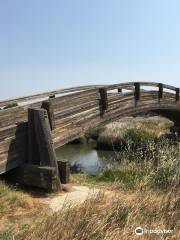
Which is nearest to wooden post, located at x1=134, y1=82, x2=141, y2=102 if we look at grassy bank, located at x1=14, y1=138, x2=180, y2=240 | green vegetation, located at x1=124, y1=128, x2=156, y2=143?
green vegetation, located at x1=124, y1=128, x2=156, y2=143

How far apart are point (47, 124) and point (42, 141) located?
1.41 feet

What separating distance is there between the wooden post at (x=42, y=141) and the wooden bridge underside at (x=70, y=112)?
373 mm

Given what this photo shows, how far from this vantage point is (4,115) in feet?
30.7

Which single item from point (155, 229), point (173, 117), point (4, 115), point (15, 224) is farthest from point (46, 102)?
point (173, 117)

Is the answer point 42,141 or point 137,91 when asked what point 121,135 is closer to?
point 137,91

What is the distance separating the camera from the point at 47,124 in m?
9.52

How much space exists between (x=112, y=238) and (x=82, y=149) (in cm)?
2059

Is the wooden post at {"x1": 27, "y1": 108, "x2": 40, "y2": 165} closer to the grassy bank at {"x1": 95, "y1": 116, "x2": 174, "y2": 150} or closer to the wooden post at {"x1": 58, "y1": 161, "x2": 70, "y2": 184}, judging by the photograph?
the wooden post at {"x1": 58, "y1": 161, "x2": 70, "y2": 184}

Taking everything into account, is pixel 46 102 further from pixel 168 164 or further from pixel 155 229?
pixel 155 229

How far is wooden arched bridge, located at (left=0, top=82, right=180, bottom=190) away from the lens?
901cm

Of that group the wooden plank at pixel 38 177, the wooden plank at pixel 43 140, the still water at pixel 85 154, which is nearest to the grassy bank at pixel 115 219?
the wooden plank at pixel 38 177

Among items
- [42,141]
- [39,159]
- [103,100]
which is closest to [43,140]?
[42,141]

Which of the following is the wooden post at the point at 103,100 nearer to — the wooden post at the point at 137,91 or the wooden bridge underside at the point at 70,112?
the wooden bridge underside at the point at 70,112

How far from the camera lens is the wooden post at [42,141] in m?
9.23
